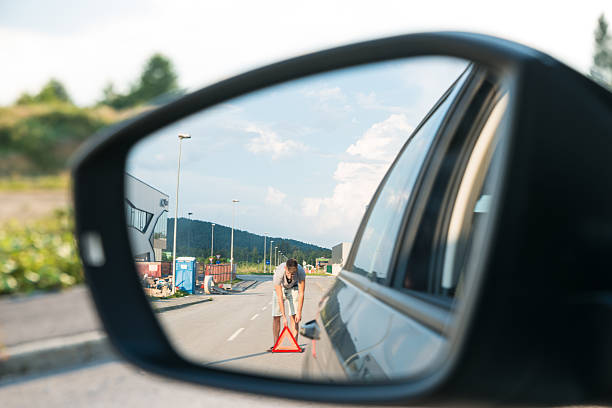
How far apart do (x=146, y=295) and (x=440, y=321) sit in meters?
0.68

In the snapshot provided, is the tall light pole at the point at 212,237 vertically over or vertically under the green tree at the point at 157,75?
under

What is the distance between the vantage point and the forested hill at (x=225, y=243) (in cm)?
163

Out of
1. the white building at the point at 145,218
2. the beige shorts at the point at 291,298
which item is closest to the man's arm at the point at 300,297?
the beige shorts at the point at 291,298

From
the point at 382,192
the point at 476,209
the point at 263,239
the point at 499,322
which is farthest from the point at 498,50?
the point at 382,192

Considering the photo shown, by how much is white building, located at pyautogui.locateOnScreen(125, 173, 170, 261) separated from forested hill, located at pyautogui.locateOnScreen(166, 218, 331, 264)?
0.06 m

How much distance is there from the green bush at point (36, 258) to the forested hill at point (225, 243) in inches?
361

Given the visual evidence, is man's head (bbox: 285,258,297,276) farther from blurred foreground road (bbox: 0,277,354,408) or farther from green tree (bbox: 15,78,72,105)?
green tree (bbox: 15,78,72,105)

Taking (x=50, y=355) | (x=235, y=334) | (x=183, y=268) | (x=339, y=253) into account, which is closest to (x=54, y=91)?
(x=235, y=334)

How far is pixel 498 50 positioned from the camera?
0.75 metres

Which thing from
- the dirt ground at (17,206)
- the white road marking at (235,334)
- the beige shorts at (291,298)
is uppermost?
the dirt ground at (17,206)

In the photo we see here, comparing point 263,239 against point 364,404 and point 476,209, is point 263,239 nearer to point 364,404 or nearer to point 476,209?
point 476,209

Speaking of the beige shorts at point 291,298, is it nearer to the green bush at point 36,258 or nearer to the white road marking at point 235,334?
the white road marking at point 235,334

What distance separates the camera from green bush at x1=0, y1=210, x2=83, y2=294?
11.9 metres

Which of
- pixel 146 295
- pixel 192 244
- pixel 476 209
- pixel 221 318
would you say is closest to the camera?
pixel 146 295
